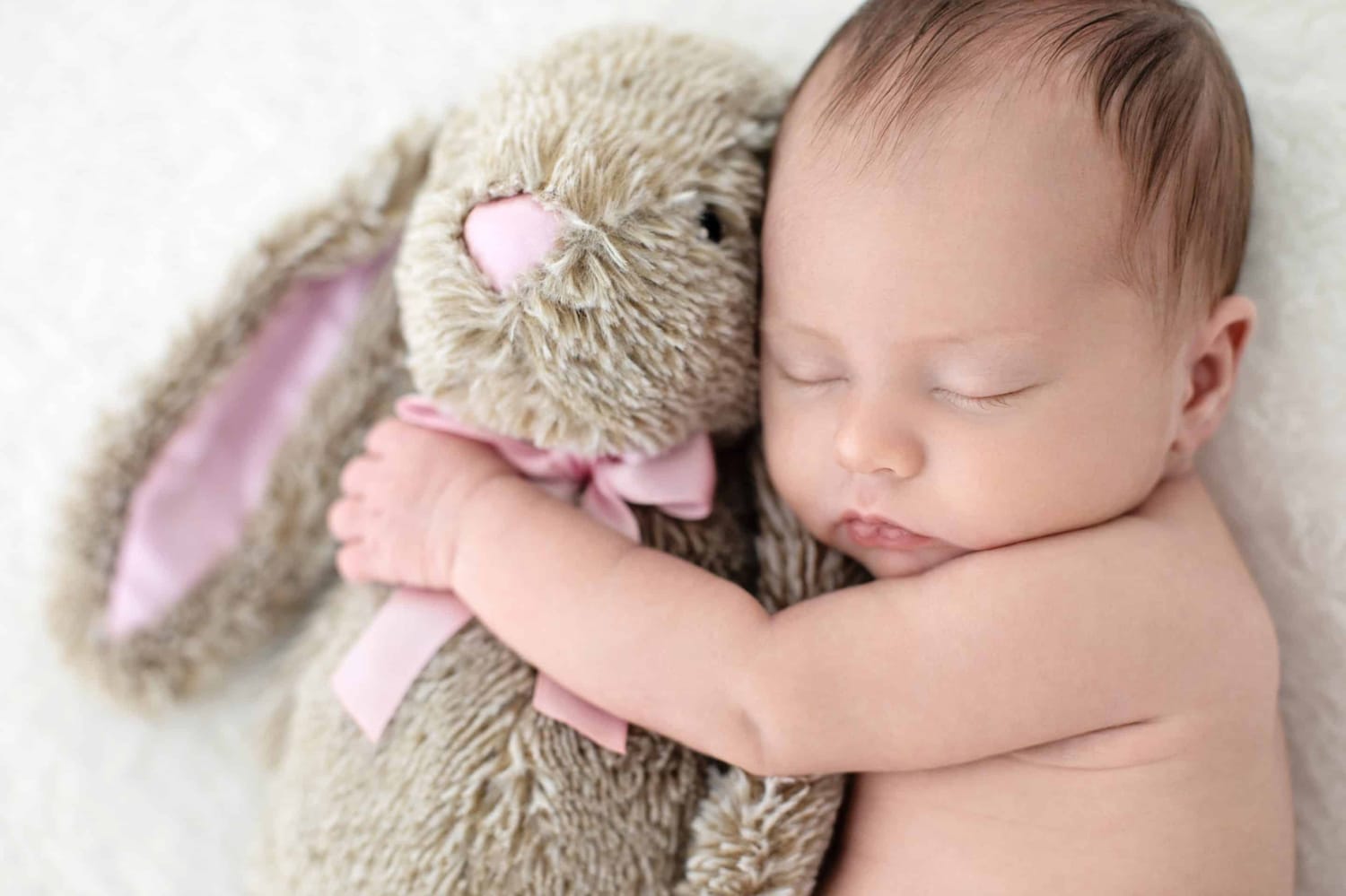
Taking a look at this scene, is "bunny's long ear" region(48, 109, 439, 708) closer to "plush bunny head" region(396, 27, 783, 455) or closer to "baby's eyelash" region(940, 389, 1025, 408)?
"plush bunny head" region(396, 27, 783, 455)

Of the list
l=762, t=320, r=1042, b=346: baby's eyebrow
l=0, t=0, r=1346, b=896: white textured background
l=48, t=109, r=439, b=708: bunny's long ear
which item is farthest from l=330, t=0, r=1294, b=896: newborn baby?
l=48, t=109, r=439, b=708: bunny's long ear

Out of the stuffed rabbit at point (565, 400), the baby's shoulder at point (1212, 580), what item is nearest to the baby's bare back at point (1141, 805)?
the baby's shoulder at point (1212, 580)

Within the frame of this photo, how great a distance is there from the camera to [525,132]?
846mm

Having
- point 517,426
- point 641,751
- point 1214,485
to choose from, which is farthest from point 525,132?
point 1214,485

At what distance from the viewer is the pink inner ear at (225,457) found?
1.15 meters

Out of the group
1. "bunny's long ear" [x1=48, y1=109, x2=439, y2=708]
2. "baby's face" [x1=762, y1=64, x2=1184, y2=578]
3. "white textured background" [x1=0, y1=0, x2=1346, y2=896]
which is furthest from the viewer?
"bunny's long ear" [x1=48, y1=109, x2=439, y2=708]

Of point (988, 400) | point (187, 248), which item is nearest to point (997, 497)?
point (988, 400)

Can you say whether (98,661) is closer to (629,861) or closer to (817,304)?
(629,861)

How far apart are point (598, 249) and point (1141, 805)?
0.59 m

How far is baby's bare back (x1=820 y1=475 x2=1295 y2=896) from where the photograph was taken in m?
0.83

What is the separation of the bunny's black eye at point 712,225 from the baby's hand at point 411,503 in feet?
0.92

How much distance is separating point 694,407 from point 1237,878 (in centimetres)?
56

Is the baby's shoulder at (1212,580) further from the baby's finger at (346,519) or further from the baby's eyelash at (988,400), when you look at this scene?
the baby's finger at (346,519)

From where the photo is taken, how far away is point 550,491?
99 centimetres
